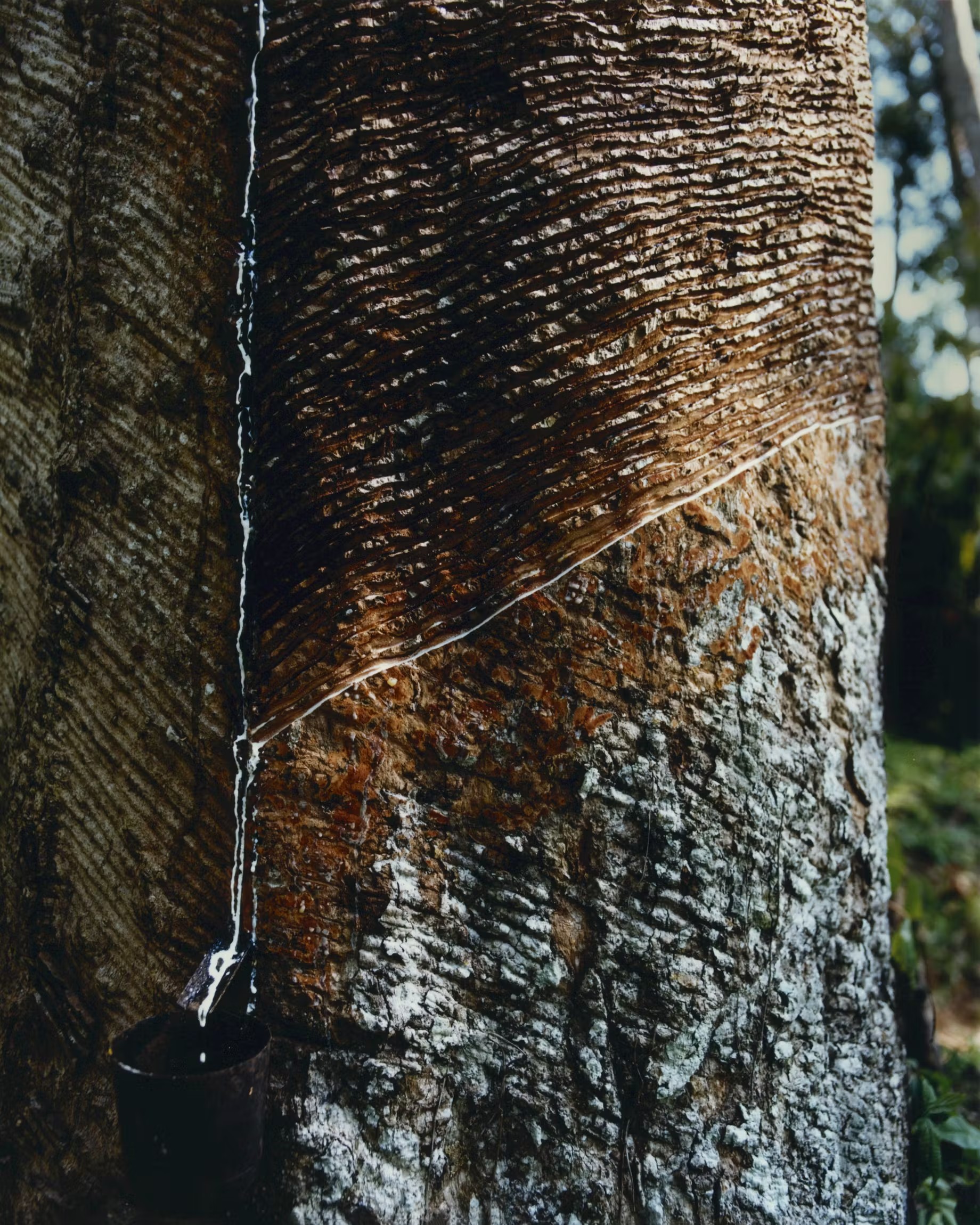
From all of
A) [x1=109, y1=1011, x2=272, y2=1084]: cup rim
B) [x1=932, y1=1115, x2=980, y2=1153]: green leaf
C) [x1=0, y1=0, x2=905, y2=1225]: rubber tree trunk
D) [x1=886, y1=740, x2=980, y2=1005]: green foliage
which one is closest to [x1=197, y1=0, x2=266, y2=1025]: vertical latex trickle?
[x1=0, y1=0, x2=905, y2=1225]: rubber tree trunk

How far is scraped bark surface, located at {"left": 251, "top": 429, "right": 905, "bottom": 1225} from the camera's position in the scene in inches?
62.6

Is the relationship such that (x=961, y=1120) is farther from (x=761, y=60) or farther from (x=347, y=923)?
(x=761, y=60)

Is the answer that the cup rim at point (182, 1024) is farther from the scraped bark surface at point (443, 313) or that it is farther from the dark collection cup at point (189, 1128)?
the scraped bark surface at point (443, 313)

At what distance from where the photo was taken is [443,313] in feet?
5.32

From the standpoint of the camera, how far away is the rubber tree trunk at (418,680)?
5.28 ft

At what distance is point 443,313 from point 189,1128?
132cm

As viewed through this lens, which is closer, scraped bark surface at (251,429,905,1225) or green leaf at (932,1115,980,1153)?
scraped bark surface at (251,429,905,1225)

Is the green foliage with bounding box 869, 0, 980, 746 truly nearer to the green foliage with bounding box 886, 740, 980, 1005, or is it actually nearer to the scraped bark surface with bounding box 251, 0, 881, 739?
the green foliage with bounding box 886, 740, 980, 1005

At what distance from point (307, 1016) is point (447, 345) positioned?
116cm

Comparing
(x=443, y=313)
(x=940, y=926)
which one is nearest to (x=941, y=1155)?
(x=443, y=313)

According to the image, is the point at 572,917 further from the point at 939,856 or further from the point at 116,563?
the point at 939,856

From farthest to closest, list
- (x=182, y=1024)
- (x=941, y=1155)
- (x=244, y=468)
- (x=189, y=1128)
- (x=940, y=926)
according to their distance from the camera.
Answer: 1. (x=940, y=926)
2. (x=941, y=1155)
3. (x=244, y=468)
4. (x=182, y=1024)
5. (x=189, y=1128)

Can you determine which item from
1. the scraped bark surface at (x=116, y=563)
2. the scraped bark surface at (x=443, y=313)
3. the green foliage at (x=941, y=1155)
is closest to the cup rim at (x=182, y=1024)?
the scraped bark surface at (x=116, y=563)

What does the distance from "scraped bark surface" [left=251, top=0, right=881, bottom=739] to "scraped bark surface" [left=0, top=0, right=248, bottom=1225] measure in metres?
0.11
